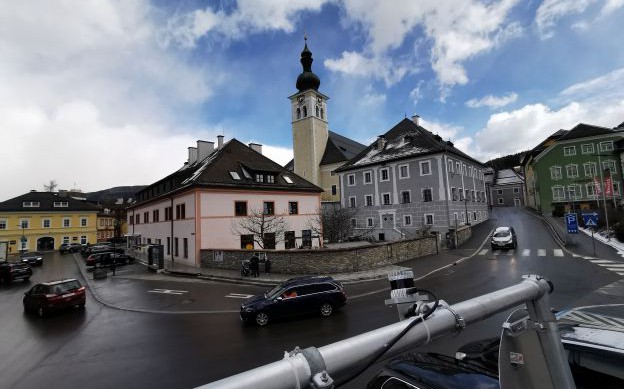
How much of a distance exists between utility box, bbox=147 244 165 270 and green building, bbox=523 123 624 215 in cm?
5161

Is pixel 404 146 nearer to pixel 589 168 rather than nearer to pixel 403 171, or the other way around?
pixel 403 171

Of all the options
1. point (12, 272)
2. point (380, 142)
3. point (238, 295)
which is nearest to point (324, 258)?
point (238, 295)

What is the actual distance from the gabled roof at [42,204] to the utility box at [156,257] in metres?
45.8

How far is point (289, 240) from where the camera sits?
3419 centimetres

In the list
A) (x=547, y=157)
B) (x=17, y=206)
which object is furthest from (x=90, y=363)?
(x=17, y=206)

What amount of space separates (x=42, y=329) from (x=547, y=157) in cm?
6308

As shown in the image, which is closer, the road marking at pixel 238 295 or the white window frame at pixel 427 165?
the road marking at pixel 238 295

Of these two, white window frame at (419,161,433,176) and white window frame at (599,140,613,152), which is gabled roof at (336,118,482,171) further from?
white window frame at (599,140,613,152)

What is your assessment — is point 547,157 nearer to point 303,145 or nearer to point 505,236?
point 505,236

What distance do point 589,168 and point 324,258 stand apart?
48.3 m

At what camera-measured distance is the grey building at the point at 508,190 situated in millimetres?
79875

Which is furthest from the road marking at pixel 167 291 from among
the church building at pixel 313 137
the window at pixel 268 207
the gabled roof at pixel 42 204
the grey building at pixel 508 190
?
the grey building at pixel 508 190

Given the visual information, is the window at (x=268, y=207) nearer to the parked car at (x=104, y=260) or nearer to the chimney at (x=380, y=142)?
the parked car at (x=104, y=260)

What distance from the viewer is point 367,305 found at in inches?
571
